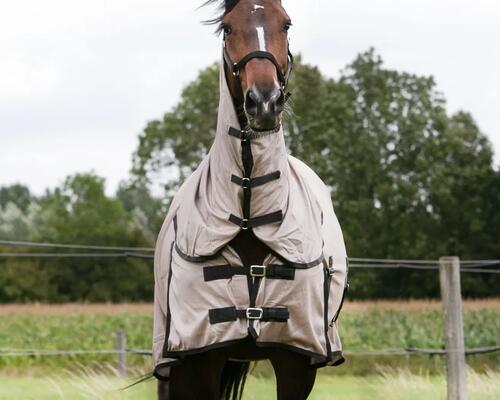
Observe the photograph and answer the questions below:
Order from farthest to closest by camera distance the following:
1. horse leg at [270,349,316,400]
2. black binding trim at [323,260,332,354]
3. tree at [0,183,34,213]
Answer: tree at [0,183,34,213] → black binding trim at [323,260,332,354] → horse leg at [270,349,316,400]

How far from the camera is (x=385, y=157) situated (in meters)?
40.3

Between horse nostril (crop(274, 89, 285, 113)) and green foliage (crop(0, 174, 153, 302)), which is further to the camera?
green foliage (crop(0, 174, 153, 302))

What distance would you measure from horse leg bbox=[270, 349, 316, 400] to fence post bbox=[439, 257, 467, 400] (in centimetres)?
385

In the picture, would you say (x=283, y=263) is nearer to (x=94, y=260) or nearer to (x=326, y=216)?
(x=326, y=216)

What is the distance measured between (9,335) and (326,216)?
1557 cm

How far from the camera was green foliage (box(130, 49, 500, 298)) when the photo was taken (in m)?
38.0

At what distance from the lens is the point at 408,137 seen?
40.3m

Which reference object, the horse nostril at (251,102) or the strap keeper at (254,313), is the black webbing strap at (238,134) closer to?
the horse nostril at (251,102)

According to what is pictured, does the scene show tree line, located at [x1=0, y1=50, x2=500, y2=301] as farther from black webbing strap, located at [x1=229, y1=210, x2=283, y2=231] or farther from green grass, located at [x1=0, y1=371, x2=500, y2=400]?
black webbing strap, located at [x1=229, y1=210, x2=283, y2=231]

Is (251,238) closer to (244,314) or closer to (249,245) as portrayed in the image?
(249,245)

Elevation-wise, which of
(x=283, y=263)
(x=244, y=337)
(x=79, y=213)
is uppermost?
(x=79, y=213)

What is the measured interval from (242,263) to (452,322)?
4.30 m

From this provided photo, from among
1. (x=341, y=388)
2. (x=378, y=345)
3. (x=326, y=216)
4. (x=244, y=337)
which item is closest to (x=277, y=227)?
(x=244, y=337)

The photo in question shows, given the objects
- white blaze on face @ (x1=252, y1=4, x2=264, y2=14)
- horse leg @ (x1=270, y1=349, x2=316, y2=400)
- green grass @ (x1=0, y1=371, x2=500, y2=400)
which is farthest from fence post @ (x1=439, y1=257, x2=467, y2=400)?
white blaze on face @ (x1=252, y1=4, x2=264, y2=14)
